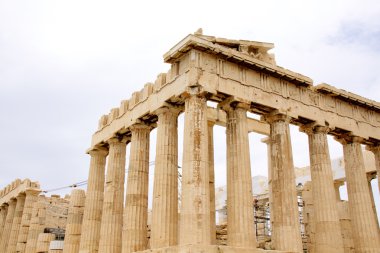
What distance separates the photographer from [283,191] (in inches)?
878

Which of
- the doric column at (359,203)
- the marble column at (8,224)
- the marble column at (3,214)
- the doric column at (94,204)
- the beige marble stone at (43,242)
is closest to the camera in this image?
the doric column at (359,203)

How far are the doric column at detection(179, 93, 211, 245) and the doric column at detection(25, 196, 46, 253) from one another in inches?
799

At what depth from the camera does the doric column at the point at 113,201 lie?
24.8 m

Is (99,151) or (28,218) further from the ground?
(99,151)

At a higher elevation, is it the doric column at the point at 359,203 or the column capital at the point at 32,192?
the column capital at the point at 32,192

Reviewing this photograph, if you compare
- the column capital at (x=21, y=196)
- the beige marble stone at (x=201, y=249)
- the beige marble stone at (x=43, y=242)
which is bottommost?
the beige marble stone at (x=201, y=249)

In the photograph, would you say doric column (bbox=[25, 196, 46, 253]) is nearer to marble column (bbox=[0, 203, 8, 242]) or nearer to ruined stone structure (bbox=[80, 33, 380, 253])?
marble column (bbox=[0, 203, 8, 242])

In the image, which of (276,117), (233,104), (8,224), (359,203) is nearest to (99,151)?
(233,104)

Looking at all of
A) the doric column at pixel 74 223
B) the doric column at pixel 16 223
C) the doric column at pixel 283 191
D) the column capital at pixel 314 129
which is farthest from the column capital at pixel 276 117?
the doric column at pixel 16 223

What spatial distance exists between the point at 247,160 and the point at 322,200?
5.61 metres

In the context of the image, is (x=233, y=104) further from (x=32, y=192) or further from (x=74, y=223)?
(x=32, y=192)

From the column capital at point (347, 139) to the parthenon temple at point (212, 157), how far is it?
70 mm

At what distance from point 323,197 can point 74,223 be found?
16115mm

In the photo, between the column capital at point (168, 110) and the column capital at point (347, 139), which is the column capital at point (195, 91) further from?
the column capital at point (347, 139)
